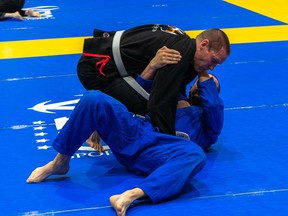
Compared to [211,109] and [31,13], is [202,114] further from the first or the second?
[31,13]

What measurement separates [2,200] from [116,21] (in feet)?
20.5

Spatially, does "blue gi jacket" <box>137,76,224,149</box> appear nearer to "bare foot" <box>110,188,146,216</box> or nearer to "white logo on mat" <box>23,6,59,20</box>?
"bare foot" <box>110,188,146,216</box>

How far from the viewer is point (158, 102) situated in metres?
4.04

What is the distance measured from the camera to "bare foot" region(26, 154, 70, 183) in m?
4.02

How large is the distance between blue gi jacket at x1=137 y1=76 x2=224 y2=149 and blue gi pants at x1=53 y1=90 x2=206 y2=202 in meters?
0.40

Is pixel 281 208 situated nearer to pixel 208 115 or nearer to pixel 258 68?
pixel 208 115

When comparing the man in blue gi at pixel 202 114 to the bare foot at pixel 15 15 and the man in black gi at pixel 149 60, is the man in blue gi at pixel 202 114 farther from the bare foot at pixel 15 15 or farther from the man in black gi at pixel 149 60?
the bare foot at pixel 15 15

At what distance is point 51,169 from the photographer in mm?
4027

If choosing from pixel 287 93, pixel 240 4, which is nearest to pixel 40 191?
pixel 287 93

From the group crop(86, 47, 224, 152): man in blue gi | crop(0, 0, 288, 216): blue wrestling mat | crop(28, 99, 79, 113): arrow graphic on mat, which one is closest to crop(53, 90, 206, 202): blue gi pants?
crop(0, 0, 288, 216): blue wrestling mat

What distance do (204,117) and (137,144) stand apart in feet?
2.27

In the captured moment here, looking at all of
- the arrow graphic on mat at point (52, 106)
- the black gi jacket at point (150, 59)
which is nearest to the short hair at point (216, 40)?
the black gi jacket at point (150, 59)

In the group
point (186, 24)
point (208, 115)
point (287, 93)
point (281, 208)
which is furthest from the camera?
point (186, 24)

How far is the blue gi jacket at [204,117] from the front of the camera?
4.42 metres
